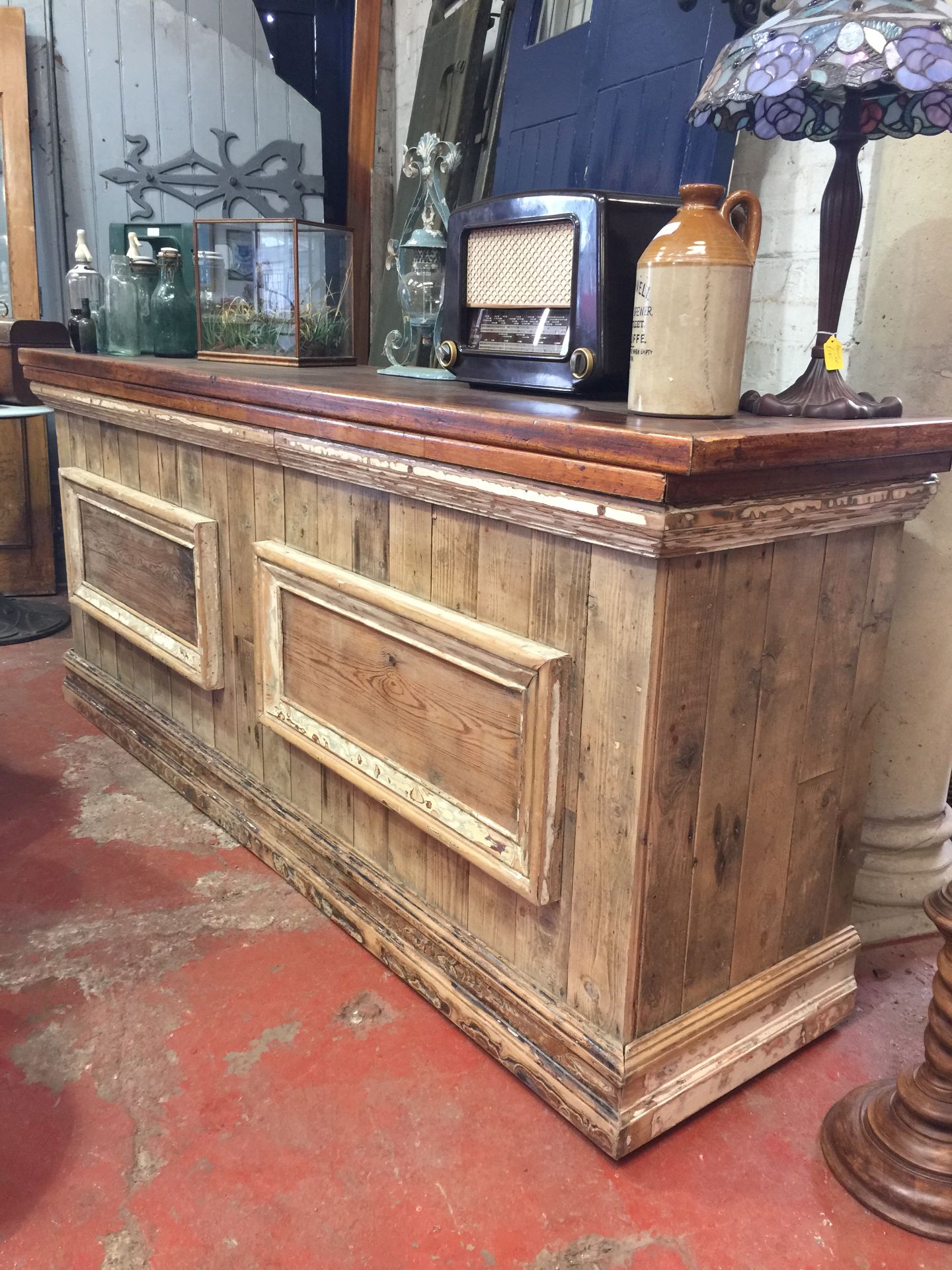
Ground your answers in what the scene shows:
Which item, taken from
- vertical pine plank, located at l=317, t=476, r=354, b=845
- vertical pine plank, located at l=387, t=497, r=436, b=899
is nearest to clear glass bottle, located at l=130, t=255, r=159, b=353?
vertical pine plank, located at l=317, t=476, r=354, b=845

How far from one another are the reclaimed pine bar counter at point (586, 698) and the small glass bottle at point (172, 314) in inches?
31.2

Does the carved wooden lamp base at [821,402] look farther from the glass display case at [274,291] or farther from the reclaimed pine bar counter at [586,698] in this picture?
the glass display case at [274,291]

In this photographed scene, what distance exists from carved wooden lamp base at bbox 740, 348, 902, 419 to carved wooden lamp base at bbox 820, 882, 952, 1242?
0.62 meters

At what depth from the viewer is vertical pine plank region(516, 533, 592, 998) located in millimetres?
1264

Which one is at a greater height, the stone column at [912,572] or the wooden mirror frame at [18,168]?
the wooden mirror frame at [18,168]

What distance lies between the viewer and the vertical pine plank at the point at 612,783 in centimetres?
119

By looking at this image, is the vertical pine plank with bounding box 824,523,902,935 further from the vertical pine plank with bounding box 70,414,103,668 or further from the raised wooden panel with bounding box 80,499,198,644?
the vertical pine plank with bounding box 70,414,103,668

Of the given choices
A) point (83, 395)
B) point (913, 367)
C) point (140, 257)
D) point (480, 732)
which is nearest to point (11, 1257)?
point (480, 732)

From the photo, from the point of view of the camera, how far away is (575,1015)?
1.38 metres

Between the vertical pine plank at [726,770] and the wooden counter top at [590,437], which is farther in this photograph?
the vertical pine plank at [726,770]

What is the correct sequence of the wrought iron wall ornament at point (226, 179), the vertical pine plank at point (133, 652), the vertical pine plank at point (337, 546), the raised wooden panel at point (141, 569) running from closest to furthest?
the vertical pine plank at point (337, 546) < the raised wooden panel at point (141, 569) < the vertical pine plank at point (133, 652) < the wrought iron wall ornament at point (226, 179)

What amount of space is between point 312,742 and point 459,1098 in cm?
66

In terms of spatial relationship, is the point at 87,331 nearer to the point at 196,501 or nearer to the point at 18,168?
the point at 196,501

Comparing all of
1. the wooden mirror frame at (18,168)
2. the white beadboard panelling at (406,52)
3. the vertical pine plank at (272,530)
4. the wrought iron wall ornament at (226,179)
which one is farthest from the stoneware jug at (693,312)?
the wooden mirror frame at (18,168)
